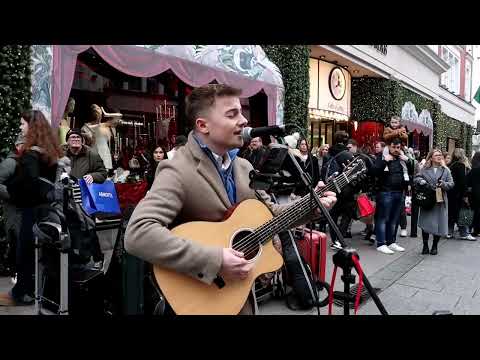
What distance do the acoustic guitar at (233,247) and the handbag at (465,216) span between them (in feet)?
27.8

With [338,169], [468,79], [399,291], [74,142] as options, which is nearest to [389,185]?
[338,169]

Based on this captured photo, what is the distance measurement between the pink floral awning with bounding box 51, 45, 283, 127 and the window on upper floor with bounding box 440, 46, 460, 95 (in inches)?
1032

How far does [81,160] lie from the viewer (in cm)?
577

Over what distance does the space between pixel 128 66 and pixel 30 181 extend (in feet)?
6.98

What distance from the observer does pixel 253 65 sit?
8.07m

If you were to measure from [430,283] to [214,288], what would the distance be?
4.69 metres

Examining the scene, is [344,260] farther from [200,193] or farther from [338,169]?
[338,169]

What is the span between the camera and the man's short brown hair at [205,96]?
2.20 metres

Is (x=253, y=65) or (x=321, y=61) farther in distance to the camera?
(x=321, y=61)

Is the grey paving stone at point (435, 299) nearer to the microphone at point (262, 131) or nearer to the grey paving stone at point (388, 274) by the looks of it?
the grey paving stone at point (388, 274)
